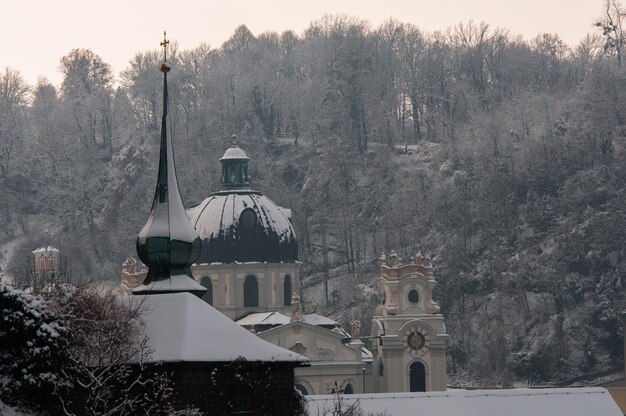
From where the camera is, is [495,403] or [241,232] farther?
[241,232]

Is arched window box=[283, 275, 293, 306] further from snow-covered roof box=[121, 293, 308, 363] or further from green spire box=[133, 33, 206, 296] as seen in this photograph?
snow-covered roof box=[121, 293, 308, 363]

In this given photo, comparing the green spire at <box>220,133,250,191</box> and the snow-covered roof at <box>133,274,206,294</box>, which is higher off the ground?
the green spire at <box>220,133,250,191</box>

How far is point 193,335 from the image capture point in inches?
1613

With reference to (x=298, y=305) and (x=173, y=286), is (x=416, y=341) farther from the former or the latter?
(x=173, y=286)

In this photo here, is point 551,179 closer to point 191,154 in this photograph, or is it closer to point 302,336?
point 191,154

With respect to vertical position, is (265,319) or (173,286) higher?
(265,319)

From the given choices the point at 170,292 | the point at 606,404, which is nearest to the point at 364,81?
the point at 606,404

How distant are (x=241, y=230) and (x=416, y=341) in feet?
40.2

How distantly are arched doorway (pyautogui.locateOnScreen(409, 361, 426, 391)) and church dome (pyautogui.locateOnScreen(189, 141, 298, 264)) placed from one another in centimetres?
1013

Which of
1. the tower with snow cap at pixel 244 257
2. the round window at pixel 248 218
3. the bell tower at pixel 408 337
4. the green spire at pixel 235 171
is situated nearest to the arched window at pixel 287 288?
the tower with snow cap at pixel 244 257

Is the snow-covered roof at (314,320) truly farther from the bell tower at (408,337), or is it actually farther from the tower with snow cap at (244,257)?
the bell tower at (408,337)

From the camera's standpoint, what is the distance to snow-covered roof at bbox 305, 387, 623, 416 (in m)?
80.1

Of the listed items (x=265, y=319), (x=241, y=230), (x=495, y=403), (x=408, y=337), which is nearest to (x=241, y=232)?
(x=241, y=230)

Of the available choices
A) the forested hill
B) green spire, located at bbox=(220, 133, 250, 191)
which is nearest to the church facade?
green spire, located at bbox=(220, 133, 250, 191)
